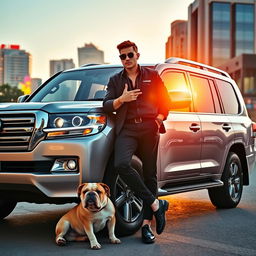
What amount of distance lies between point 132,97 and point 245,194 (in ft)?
18.8

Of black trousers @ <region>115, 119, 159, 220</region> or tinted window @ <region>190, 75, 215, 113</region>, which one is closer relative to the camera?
black trousers @ <region>115, 119, 159, 220</region>

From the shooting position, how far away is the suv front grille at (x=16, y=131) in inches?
221

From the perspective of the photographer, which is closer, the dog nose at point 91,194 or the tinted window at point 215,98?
the dog nose at point 91,194

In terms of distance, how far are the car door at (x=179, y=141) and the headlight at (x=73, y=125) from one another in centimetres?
107

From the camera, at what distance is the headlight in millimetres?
5547

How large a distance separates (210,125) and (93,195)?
2.97 meters

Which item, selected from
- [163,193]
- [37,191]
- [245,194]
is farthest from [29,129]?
[245,194]

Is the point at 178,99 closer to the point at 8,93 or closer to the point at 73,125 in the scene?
the point at 73,125

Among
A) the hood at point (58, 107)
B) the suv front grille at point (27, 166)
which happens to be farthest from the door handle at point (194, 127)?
the suv front grille at point (27, 166)

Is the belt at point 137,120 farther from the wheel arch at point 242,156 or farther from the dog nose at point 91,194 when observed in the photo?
the wheel arch at point 242,156

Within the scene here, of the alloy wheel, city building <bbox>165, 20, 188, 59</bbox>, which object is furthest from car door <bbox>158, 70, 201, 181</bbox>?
city building <bbox>165, 20, 188, 59</bbox>

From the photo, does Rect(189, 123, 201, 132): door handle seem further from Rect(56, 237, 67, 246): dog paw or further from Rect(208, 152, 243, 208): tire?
Rect(56, 237, 67, 246): dog paw

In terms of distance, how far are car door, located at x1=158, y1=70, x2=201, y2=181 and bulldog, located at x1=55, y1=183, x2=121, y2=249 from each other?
3.78 feet

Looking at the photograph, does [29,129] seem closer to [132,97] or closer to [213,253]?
[132,97]
